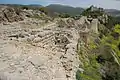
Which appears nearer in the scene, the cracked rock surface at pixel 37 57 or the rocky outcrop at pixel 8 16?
the cracked rock surface at pixel 37 57

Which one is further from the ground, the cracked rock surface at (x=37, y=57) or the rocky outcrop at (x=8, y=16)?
the cracked rock surface at (x=37, y=57)

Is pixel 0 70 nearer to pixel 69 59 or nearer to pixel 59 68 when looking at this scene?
pixel 59 68

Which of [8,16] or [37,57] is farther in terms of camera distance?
[8,16]

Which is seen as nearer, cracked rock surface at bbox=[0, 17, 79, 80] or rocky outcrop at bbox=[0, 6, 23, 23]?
cracked rock surface at bbox=[0, 17, 79, 80]

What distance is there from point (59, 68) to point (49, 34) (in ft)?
23.0

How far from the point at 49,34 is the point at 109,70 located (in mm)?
4722

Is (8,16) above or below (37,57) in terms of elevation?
below

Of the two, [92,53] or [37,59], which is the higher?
[37,59]

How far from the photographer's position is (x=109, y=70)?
1850cm

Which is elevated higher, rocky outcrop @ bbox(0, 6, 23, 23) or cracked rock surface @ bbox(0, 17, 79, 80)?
cracked rock surface @ bbox(0, 17, 79, 80)

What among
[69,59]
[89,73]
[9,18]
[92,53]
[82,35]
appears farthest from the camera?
[9,18]

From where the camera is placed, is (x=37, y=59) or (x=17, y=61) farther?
(x=37, y=59)

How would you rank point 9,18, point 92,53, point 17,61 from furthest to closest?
point 9,18 → point 92,53 → point 17,61

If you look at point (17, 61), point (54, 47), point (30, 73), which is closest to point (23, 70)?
point (30, 73)
